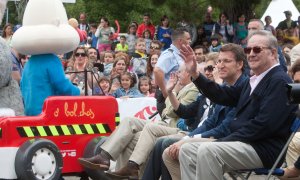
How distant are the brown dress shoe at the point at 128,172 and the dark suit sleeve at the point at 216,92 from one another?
5.12 ft

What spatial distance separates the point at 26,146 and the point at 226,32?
1256 centimetres

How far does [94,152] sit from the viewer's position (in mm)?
9469

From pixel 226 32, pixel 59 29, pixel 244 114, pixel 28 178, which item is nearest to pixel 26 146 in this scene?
pixel 28 178

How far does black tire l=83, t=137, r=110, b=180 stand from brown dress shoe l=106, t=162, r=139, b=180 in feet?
1.05

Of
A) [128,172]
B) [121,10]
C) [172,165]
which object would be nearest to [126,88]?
[128,172]

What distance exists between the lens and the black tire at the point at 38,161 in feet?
29.3

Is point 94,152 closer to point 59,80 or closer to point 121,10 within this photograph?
point 59,80

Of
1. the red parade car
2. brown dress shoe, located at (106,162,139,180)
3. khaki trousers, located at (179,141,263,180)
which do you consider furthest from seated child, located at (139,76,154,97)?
khaki trousers, located at (179,141,263,180)

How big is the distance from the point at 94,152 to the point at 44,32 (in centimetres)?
148

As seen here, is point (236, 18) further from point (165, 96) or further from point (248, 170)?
point (248, 170)

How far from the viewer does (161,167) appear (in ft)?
28.1

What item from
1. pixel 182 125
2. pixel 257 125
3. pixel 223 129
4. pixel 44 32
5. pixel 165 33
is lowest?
pixel 182 125

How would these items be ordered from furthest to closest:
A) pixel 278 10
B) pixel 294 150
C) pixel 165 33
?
1. pixel 278 10
2. pixel 165 33
3. pixel 294 150

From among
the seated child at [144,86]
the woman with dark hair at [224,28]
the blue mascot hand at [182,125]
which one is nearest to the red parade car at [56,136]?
the blue mascot hand at [182,125]
